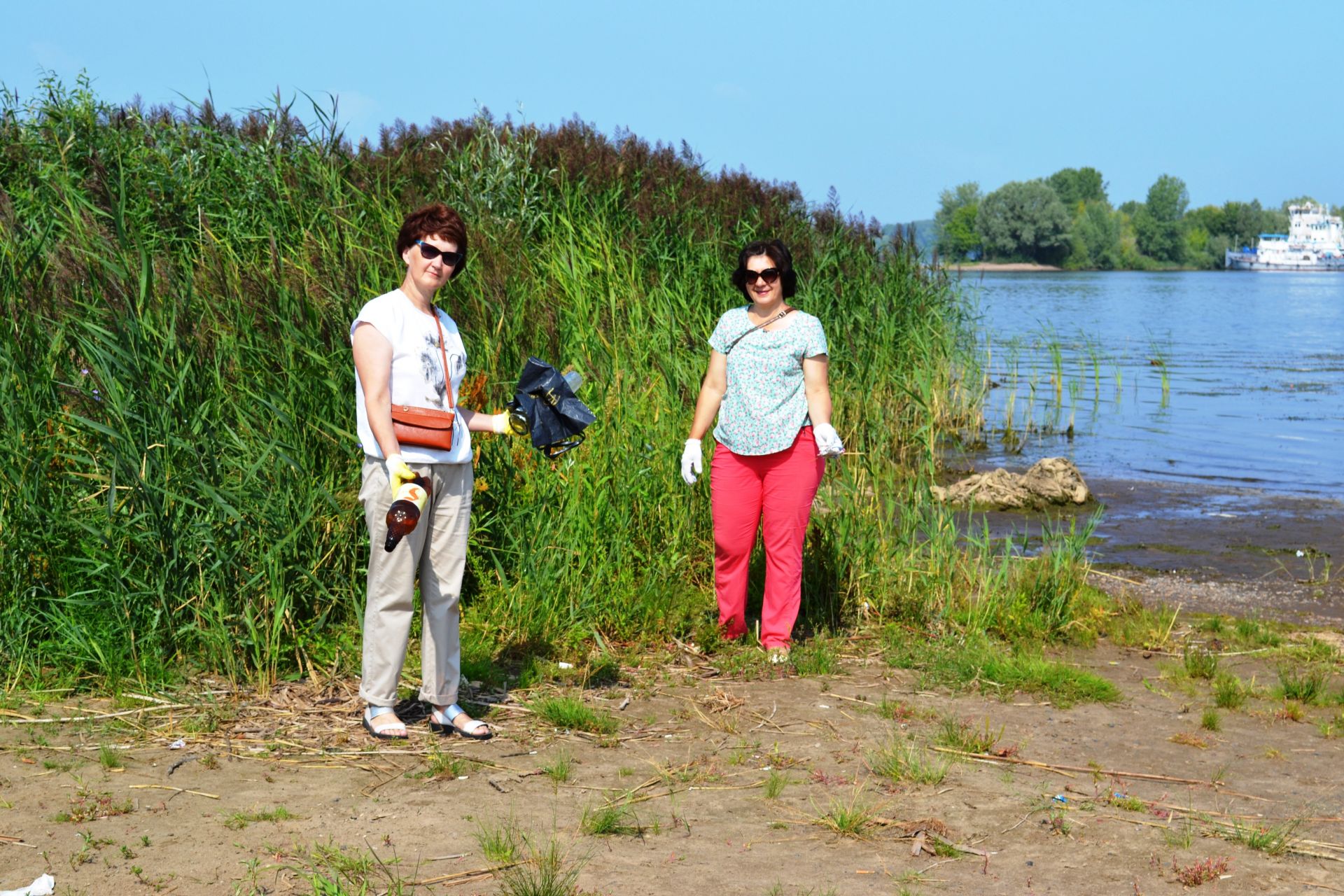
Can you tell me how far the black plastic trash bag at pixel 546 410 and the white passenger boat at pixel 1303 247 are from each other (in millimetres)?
114763

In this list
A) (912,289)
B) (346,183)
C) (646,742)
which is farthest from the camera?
(912,289)

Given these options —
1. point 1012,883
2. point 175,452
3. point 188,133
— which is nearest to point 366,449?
point 175,452

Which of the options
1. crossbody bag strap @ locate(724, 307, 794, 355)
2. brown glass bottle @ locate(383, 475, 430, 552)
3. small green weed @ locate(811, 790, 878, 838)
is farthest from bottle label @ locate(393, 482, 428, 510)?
crossbody bag strap @ locate(724, 307, 794, 355)

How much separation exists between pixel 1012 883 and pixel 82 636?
3.62 metres

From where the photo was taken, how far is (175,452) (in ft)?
16.5

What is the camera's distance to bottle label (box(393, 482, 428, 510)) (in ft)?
13.9

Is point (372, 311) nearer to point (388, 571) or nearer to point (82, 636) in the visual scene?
point (388, 571)

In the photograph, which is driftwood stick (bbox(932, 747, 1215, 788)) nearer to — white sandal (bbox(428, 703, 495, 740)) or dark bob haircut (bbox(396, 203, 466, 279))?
white sandal (bbox(428, 703, 495, 740))

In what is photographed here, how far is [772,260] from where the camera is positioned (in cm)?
582

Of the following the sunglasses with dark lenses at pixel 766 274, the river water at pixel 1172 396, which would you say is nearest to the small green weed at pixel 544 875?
the sunglasses with dark lenses at pixel 766 274

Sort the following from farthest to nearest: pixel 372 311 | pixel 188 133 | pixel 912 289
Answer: pixel 912 289 → pixel 188 133 → pixel 372 311

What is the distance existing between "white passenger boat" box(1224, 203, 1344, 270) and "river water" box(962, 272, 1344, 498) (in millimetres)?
70665

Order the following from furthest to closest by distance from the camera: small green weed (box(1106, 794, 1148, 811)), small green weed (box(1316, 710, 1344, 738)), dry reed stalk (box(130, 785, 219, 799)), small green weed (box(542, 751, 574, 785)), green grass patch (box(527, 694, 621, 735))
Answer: small green weed (box(1316, 710, 1344, 738)), green grass patch (box(527, 694, 621, 735)), small green weed (box(542, 751, 574, 785)), small green weed (box(1106, 794, 1148, 811)), dry reed stalk (box(130, 785, 219, 799))

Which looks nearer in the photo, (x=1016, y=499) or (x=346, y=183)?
(x=346, y=183)
